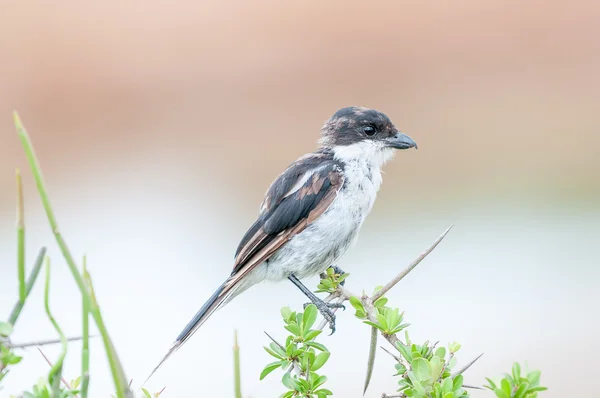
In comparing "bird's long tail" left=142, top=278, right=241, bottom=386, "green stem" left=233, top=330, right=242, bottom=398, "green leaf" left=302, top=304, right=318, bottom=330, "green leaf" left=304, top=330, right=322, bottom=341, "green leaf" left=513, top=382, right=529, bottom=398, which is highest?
"bird's long tail" left=142, top=278, right=241, bottom=386

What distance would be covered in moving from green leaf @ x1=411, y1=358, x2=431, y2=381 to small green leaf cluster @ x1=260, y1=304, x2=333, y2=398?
0.18 meters

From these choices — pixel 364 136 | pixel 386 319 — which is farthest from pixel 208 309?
pixel 386 319

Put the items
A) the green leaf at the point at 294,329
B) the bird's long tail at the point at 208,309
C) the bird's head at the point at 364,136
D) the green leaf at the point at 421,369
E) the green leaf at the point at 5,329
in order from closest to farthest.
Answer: the green leaf at the point at 5,329
the green leaf at the point at 421,369
the green leaf at the point at 294,329
the bird's long tail at the point at 208,309
the bird's head at the point at 364,136

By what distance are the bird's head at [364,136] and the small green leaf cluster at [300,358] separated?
275 cm

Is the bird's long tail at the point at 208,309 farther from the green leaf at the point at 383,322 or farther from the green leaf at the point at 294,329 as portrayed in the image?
the green leaf at the point at 383,322

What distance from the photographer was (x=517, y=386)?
156cm

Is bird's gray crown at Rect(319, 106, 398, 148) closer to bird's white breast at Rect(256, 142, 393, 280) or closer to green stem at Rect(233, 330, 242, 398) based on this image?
bird's white breast at Rect(256, 142, 393, 280)

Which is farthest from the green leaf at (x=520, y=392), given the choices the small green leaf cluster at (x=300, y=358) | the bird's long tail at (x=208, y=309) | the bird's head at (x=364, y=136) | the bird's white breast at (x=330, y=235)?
the bird's head at (x=364, y=136)

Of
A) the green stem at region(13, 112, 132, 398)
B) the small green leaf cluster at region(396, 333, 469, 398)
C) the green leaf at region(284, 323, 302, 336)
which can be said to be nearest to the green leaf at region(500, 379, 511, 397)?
the small green leaf cluster at region(396, 333, 469, 398)

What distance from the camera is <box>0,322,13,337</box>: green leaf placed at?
130cm

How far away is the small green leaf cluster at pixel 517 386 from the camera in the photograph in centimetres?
153

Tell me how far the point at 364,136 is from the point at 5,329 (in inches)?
146

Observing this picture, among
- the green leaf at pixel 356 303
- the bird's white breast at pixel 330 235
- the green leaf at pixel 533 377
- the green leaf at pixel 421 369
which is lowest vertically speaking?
the green leaf at pixel 533 377

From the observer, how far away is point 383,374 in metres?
7.79
